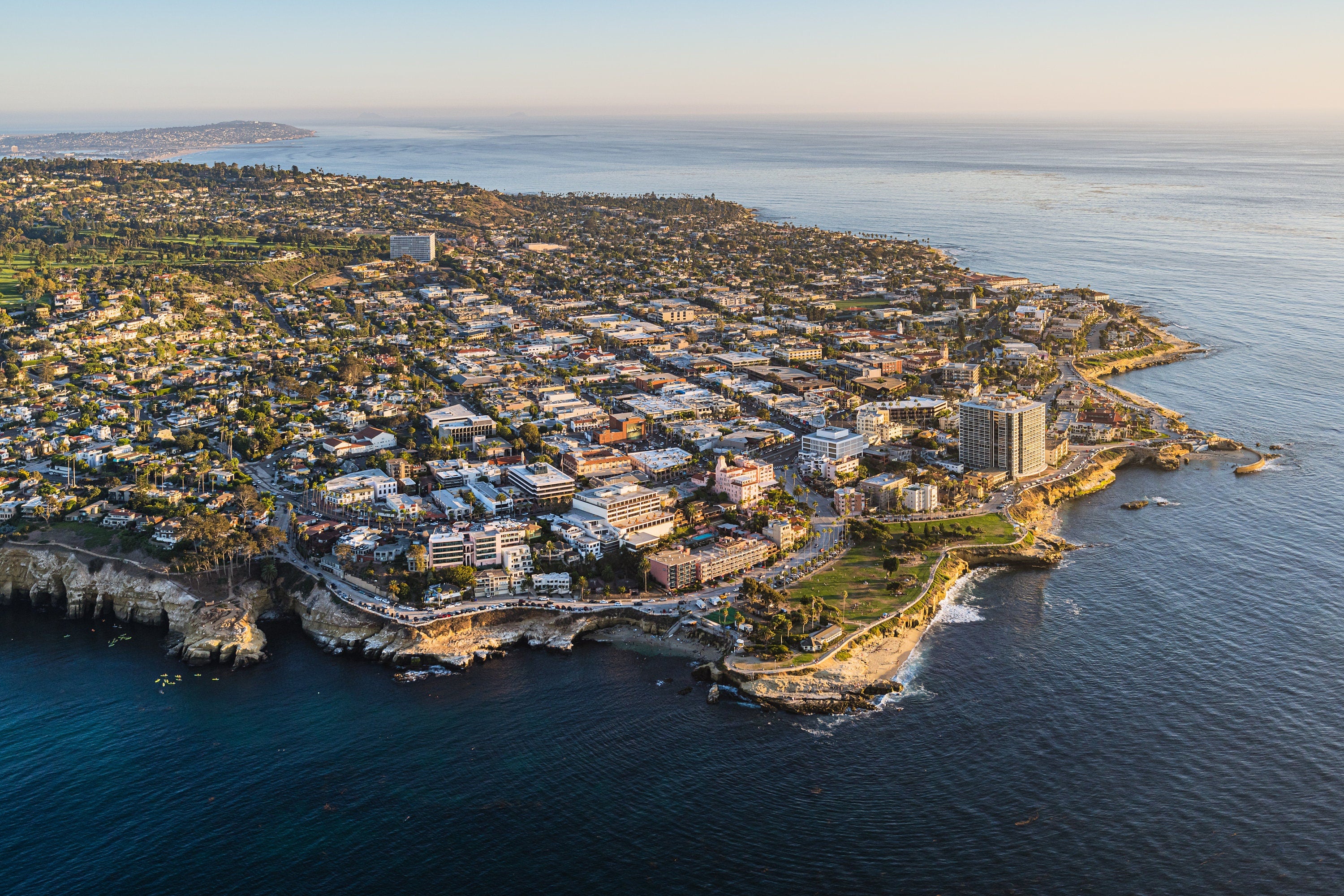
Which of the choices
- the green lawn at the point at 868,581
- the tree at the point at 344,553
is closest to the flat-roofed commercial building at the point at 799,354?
the green lawn at the point at 868,581

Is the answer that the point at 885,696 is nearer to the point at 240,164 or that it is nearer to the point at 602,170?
the point at 602,170

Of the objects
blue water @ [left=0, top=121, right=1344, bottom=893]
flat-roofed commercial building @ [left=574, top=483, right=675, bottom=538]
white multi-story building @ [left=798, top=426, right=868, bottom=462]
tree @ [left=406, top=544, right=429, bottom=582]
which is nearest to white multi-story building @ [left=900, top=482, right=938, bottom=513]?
white multi-story building @ [left=798, top=426, right=868, bottom=462]

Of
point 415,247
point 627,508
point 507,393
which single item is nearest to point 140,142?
point 415,247

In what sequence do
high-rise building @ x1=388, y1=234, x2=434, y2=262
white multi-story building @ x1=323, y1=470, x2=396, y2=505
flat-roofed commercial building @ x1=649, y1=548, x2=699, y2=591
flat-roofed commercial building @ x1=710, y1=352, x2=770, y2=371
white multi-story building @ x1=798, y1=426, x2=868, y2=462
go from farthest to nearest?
high-rise building @ x1=388, y1=234, x2=434, y2=262 < flat-roofed commercial building @ x1=710, y1=352, x2=770, y2=371 < white multi-story building @ x1=798, y1=426, x2=868, y2=462 < white multi-story building @ x1=323, y1=470, x2=396, y2=505 < flat-roofed commercial building @ x1=649, y1=548, x2=699, y2=591

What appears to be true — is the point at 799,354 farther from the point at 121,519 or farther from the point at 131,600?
the point at 131,600

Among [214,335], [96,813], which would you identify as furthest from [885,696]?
[214,335]

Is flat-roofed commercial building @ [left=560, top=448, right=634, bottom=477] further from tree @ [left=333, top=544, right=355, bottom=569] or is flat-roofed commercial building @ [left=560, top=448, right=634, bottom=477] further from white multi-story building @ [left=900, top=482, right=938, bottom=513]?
white multi-story building @ [left=900, top=482, right=938, bottom=513]

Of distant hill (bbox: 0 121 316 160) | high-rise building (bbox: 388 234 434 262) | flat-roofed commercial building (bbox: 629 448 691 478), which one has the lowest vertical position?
flat-roofed commercial building (bbox: 629 448 691 478)
